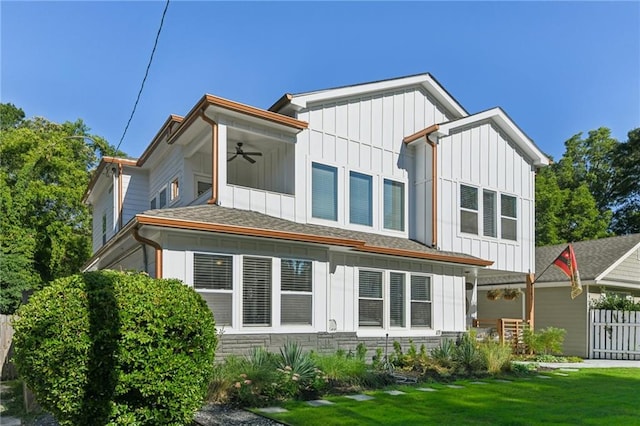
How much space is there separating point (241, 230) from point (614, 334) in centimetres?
1371

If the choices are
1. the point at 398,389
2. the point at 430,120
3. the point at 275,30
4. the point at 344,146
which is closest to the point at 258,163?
the point at 344,146

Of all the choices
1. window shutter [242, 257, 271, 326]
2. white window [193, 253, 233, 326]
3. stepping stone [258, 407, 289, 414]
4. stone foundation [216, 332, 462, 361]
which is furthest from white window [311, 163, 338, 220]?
stepping stone [258, 407, 289, 414]

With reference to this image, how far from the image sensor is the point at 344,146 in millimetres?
13367

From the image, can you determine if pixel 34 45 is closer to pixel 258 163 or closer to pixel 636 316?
pixel 258 163

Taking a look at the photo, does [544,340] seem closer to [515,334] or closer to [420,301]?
[515,334]

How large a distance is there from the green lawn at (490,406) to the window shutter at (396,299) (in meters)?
2.72

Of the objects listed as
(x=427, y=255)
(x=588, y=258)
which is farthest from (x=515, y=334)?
(x=588, y=258)

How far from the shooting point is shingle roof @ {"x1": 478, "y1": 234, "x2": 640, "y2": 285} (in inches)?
686

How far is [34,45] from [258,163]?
581 cm

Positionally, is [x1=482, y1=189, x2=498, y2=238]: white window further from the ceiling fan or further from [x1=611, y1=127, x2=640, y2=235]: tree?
[x1=611, y1=127, x2=640, y2=235]: tree

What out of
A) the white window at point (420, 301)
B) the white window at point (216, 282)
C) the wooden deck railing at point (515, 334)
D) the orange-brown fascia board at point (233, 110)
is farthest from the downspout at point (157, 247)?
the wooden deck railing at point (515, 334)

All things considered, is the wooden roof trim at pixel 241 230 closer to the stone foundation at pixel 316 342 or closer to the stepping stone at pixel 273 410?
the stone foundation at pixel 316 342

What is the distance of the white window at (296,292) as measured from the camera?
1037 centimetres

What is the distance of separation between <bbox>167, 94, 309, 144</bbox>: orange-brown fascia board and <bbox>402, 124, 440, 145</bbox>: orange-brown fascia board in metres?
3.67
